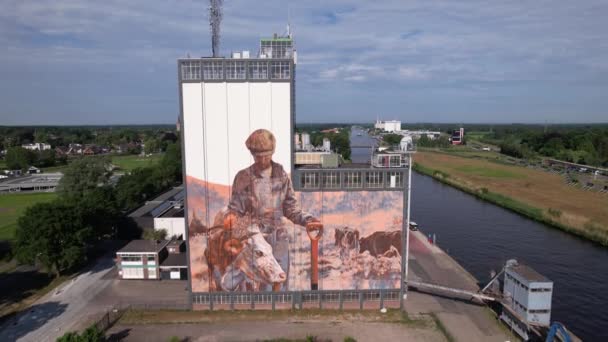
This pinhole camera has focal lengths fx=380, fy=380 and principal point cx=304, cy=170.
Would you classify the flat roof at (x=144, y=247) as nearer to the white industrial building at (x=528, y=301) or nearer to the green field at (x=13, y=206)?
the green field at (x=13, y=206)

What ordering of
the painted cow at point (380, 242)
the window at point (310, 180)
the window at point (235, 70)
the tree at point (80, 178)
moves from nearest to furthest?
1. the window at point (235, 70)
2. the window at point (310, 180)
3. the painted cow at point (380, 242)
4. the tree at point (80, 178)

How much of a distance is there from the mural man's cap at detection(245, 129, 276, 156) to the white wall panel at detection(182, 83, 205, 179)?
3778 mm

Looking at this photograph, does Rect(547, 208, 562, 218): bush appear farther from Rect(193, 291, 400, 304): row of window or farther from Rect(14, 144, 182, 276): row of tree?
Rect(14, 144, 182, 276): row of tree

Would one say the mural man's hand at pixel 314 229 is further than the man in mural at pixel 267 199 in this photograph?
Yes

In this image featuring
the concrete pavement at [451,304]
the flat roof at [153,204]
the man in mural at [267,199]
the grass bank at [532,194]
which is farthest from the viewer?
the grass bank at [532,194]

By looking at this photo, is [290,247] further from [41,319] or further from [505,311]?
[41,319]

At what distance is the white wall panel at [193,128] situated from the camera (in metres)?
28.8

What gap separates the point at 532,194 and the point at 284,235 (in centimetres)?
6533

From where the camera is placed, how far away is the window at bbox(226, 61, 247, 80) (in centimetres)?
2853

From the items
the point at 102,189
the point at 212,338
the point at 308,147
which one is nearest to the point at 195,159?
the point at 212,338

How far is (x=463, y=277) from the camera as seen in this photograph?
37.9 meters

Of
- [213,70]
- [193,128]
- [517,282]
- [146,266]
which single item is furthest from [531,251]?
[146,266]

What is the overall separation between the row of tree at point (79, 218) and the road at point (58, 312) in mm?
2523

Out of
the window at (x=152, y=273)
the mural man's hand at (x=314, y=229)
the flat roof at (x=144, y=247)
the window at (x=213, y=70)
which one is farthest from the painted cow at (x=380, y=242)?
the window at (x=152, y=273)
